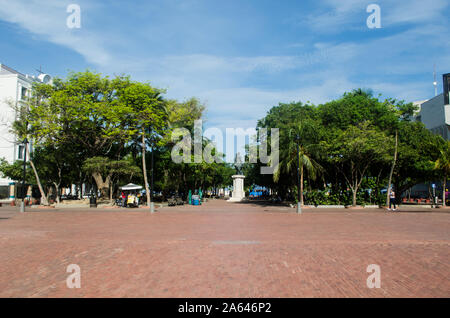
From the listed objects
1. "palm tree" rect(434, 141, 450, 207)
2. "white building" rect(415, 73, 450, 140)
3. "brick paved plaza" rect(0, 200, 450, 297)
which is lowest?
"brick paved plaza" rect(0, 200, 450, 297)

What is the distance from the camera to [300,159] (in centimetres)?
3119

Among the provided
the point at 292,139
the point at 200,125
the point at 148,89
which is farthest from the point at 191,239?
the point at 200,125

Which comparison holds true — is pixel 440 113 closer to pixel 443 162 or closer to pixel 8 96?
pixel 443 162

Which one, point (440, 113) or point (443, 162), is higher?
point (440, 113)

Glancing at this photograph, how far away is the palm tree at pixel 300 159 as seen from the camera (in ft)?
102

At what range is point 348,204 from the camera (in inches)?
1308

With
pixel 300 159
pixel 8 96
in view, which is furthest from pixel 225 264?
pixel 8 96

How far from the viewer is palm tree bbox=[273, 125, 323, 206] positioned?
102ft

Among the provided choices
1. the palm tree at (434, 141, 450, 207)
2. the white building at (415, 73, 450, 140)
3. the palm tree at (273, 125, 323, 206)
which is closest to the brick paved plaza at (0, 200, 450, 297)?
the palm tree at (273, 125, 323, 206)

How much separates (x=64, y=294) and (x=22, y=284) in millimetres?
1076

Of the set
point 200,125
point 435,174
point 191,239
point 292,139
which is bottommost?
point 191,239

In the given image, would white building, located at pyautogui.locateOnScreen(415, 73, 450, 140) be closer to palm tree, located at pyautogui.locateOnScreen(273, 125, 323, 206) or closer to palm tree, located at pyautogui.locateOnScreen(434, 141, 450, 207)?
palm tree, located at pyautogui.locateOnScreen(434, 141, 450, 207)
